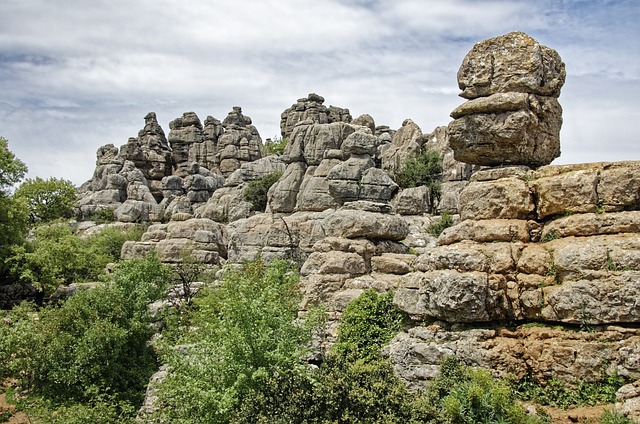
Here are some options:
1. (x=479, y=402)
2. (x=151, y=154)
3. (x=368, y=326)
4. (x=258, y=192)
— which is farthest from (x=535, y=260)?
(x=151, y=154)

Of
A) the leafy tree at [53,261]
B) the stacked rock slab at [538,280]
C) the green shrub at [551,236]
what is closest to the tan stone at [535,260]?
the stacked rock slab at [538,280]

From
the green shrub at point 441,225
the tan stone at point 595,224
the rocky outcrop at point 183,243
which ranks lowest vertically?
the rocky outcrop at point 183,243

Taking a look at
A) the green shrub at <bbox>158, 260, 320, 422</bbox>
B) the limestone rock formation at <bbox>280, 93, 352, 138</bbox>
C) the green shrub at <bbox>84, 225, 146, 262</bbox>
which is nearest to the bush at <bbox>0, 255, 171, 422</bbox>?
the green shrub at <bbox>158, 260, 320, 422</bbox>

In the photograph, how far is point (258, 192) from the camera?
159 feet

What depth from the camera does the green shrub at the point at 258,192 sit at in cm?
4744

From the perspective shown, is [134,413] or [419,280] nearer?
[419,280]

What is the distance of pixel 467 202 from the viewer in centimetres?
1255

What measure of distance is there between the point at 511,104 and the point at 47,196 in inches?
1723

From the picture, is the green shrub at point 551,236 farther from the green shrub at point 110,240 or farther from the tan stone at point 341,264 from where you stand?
the green shrub at point 110,240

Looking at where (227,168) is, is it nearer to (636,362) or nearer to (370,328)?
(370,328)

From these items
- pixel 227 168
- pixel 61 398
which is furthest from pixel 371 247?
pixel 227 168

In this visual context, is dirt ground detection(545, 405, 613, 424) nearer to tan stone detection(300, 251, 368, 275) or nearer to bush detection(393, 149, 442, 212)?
tan stone detection(300, 251, 368, 275)

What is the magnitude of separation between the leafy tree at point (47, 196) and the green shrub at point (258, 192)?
49.4 ft

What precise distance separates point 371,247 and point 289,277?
2.85m
